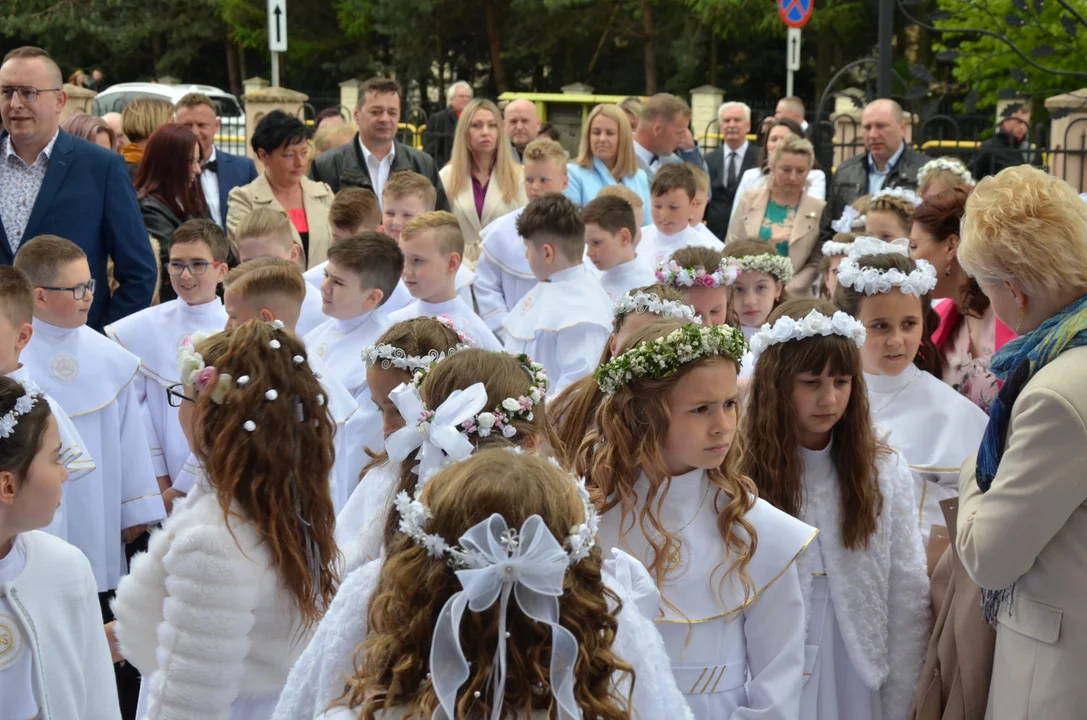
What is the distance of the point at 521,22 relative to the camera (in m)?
35.2

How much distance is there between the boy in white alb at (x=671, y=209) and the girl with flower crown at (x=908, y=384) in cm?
291

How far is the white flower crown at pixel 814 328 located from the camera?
405 cm

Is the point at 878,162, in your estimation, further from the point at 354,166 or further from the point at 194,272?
the point at 194,272

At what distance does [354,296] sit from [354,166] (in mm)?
3222

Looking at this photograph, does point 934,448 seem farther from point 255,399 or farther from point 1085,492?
point 255,399

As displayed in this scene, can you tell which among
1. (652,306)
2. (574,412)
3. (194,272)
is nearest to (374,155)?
(194,272)

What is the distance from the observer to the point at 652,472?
11.8 ft

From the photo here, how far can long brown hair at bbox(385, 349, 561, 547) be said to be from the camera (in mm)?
3535

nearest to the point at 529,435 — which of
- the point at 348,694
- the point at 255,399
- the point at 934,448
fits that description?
the point at 255,399

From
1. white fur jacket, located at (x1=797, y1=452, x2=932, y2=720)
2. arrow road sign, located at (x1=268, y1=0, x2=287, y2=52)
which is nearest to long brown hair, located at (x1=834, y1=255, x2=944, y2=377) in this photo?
white fur jacket, located at (x1=797, y1=452, x2=932, y2=720)

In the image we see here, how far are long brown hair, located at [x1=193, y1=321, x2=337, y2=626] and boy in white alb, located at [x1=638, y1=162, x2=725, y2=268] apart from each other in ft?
14.9

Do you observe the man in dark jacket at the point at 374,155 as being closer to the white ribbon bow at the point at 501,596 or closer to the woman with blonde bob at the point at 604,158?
the woman with blonde bob at the point at 604,158

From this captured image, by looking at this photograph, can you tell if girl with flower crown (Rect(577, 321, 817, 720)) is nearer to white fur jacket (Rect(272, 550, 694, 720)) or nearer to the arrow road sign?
white fur jacket (Rect(272, 550, 694, 720))

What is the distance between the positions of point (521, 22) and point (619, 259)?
29.2 m
